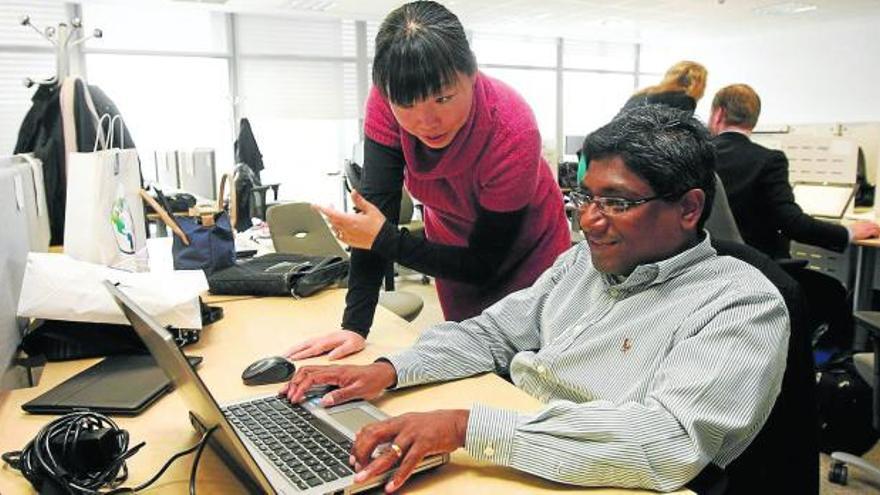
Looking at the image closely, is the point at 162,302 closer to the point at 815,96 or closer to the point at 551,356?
the point at 551,356

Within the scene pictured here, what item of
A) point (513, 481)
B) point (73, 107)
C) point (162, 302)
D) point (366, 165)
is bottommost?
point (513, 481)

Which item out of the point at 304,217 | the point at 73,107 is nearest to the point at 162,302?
the point at 73,107

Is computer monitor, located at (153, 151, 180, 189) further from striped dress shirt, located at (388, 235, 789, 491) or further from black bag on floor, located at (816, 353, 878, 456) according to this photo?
black bag on floor, located at (816, 353, 878, 456)

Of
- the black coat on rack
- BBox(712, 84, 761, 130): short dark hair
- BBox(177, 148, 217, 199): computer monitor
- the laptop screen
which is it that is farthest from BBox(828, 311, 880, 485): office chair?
BBox(177, 148, 217, 199): computer monitor

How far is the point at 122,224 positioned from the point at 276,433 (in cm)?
98

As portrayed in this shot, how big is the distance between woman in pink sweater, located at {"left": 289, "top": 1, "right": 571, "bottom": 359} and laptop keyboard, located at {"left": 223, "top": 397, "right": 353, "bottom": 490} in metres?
0.33

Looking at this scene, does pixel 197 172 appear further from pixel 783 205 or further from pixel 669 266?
pixel 669 266

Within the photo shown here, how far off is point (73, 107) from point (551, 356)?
211cm

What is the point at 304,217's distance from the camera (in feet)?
10.3

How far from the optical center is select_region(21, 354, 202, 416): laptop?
1095mm

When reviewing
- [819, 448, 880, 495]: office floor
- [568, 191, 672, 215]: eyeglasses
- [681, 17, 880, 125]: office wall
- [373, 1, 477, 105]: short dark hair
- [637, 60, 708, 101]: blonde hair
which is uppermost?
[681, 17, 880, 125]: office wall

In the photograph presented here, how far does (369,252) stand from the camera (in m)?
1.53

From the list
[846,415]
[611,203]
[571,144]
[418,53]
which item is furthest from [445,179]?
[571,144]

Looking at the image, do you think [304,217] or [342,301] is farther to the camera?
[304,217]
